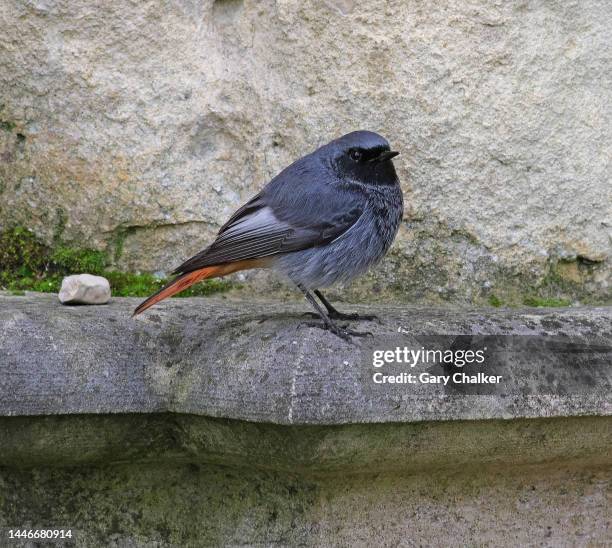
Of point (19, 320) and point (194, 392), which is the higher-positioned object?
point (19, 320)

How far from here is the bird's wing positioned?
3.24 metres

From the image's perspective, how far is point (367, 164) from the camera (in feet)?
10.9

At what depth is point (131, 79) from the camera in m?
3.52

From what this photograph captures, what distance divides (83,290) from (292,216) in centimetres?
75

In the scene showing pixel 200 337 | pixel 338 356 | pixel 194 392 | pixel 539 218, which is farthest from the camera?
pixel 539 218

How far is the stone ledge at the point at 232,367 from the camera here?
2555mm

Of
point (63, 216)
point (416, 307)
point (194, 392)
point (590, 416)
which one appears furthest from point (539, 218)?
point (63, 216)

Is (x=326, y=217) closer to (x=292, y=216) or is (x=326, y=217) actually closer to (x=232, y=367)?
(x=292, y=216)

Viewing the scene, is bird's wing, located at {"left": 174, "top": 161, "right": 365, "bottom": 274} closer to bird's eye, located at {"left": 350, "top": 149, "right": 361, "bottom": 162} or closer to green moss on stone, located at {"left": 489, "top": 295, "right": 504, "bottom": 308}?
bird's eye, located at {"left": 350, "top": 149, "right": 361, "bottom": 162}

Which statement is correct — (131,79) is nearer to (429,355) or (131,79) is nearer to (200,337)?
(200,337)

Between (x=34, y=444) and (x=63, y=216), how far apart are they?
1074 mm

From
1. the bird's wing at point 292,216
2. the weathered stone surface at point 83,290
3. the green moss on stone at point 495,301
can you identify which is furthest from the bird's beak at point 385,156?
the weathered stone surface at point 83,290

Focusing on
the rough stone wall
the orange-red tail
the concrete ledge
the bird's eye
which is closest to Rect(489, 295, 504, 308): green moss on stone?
→ the rough stone wall

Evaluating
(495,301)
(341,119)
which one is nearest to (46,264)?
(341,119)
